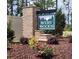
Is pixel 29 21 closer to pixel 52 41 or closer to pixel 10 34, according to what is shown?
pixel 10 34

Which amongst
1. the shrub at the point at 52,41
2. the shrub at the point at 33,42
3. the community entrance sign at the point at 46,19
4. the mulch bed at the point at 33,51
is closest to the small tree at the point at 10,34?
the mulch bed at the point at 33,51

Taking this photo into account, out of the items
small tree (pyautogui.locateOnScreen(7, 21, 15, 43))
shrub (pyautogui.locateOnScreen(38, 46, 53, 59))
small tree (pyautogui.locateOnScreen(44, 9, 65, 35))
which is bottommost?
shrub (pyautogui.locateOnScreen(38, 46, 53, 59))

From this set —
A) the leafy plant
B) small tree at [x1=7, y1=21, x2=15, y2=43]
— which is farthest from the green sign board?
small tree at [x1=7, y1=21, x2=15, y2=43]

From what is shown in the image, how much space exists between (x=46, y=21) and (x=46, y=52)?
1.54 ft

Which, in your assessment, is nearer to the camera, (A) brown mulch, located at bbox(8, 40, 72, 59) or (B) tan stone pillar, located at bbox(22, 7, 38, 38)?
(A) brown mulch, located at bbox(8, 40, 72, 59)

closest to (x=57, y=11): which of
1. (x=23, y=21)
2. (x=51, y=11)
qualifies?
(x=51, y=11)

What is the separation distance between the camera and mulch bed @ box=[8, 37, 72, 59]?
4.11 m

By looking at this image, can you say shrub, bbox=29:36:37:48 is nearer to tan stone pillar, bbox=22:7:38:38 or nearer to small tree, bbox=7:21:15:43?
tan stone pillar, bbox=22:7:38:38

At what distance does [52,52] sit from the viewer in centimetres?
416

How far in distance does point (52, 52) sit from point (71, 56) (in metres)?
0.28
